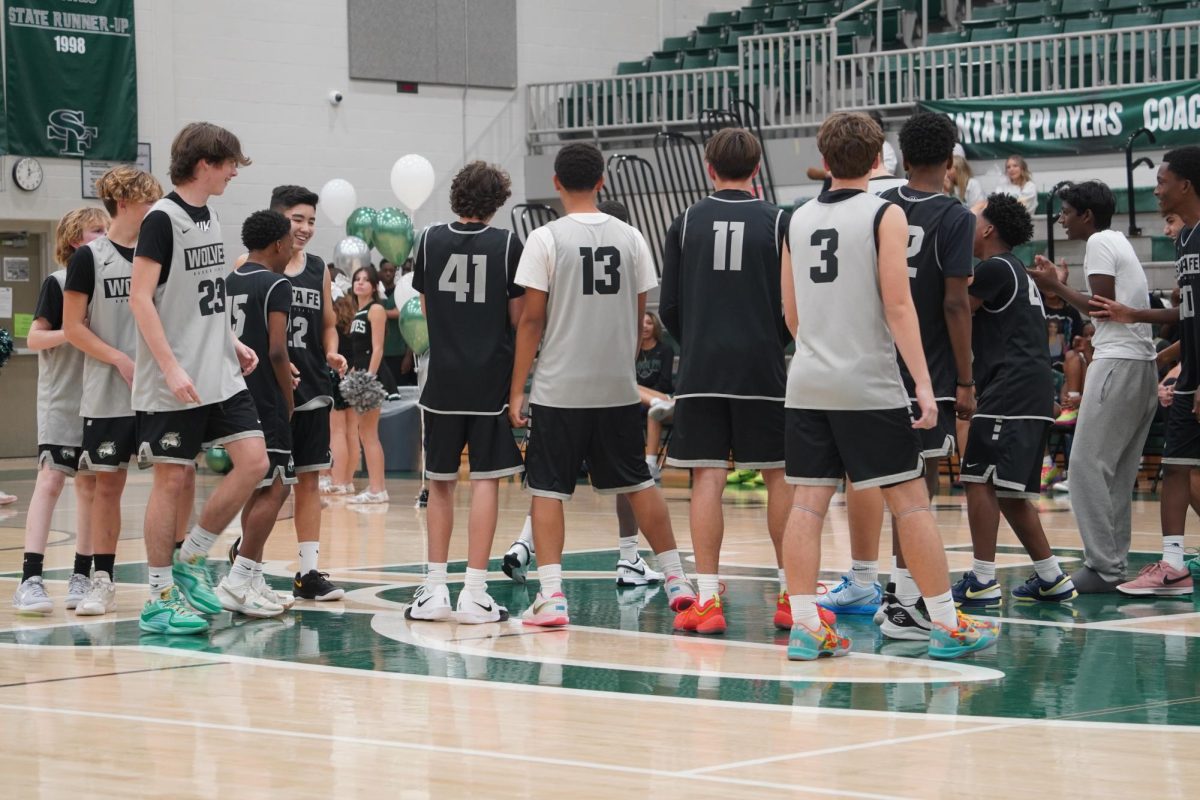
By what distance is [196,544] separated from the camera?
6.25 metres

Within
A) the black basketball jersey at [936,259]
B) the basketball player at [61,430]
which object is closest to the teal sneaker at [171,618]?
the basketball player at [61,430]

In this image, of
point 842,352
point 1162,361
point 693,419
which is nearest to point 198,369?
point 693,419

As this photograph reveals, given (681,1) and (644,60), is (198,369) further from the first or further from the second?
(681,1)

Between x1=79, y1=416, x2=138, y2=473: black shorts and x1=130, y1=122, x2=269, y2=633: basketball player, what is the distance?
34 centimetres

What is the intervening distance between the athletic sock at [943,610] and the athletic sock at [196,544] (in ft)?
8.70

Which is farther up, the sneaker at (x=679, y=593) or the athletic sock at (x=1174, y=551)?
the athletic sock at (x=1174, y=551)

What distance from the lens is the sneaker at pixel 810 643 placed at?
17.8 ft

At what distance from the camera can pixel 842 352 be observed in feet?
17.7

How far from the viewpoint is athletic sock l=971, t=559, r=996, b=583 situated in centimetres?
666

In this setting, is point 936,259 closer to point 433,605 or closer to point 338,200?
point 433,605

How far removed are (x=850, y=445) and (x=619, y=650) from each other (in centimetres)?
107

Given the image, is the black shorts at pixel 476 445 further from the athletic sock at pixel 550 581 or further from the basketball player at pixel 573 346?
the athletic sock at pixel 550 581

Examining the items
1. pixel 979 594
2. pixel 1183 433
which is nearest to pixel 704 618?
pixel 979 594

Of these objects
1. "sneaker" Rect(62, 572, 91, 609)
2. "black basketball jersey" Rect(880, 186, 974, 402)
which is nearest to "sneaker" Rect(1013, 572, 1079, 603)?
"black basketball jersey" Rect(880, 186, 974, 402)
